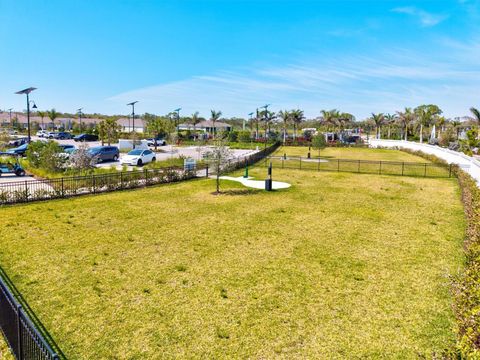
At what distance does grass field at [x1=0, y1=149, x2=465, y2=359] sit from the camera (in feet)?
22.2

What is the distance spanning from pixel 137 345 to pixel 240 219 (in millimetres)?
→ 9328

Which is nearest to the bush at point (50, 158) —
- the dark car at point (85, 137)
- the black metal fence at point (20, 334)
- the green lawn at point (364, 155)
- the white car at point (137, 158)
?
the white car at point (137, 158)

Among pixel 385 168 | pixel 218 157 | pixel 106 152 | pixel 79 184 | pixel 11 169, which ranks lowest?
pixel 79 184

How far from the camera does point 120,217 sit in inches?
613

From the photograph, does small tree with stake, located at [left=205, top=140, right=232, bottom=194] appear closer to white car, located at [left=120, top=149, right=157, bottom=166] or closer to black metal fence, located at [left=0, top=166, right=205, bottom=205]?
black metal fence, located at [left=0, top=166, right=205, bottom=205]

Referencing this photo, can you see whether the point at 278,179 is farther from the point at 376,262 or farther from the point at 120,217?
the point at 376,262

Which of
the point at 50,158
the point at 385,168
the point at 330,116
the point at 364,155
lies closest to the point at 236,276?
the point at 50,158

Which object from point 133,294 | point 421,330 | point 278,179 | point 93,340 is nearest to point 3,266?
point 133,294

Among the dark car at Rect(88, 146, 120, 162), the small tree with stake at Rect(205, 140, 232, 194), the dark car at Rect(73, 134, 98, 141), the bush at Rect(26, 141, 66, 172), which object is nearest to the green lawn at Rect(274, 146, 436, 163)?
the dark car at Rect(88, 146, 120, 162)

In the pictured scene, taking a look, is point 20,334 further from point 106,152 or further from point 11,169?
point 106,152

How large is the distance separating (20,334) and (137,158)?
2859cm

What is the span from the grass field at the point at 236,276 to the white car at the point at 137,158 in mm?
15145

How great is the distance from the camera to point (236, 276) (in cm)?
967

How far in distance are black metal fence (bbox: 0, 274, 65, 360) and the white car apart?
A: 88.6ft
